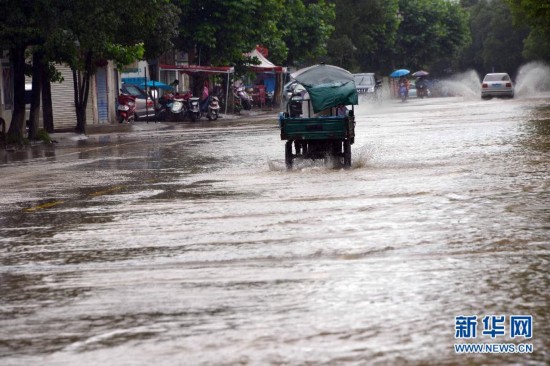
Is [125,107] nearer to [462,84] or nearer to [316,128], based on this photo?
[316,128]

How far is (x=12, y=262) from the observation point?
9.86 m

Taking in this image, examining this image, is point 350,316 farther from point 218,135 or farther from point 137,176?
point 218,135

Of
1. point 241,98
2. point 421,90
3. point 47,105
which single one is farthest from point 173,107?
point 421,90

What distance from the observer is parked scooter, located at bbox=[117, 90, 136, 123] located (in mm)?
45859

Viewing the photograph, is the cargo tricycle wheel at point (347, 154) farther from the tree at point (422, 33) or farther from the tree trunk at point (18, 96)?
the tree at point (422, 33)

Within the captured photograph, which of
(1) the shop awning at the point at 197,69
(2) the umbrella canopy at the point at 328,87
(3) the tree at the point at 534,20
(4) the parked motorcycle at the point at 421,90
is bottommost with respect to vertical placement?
(4) the parked motorcycle at the point at 421,90

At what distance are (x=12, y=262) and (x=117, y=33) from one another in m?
24.9

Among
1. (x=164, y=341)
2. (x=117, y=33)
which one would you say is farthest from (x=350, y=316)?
(x=117, y=33)

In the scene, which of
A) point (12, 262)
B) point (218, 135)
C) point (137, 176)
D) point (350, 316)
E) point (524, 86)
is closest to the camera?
point (350, 316)

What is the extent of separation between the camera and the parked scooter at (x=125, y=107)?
45.9 m

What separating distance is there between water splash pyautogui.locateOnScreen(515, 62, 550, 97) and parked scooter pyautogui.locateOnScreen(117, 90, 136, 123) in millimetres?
38761

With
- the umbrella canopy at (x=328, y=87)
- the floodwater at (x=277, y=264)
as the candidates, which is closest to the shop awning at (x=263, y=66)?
the umbrella canopy at (x=328, y=87)

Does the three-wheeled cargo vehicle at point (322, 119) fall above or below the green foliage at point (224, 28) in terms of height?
below

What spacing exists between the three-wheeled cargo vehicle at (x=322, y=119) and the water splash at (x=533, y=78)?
2343 inches
